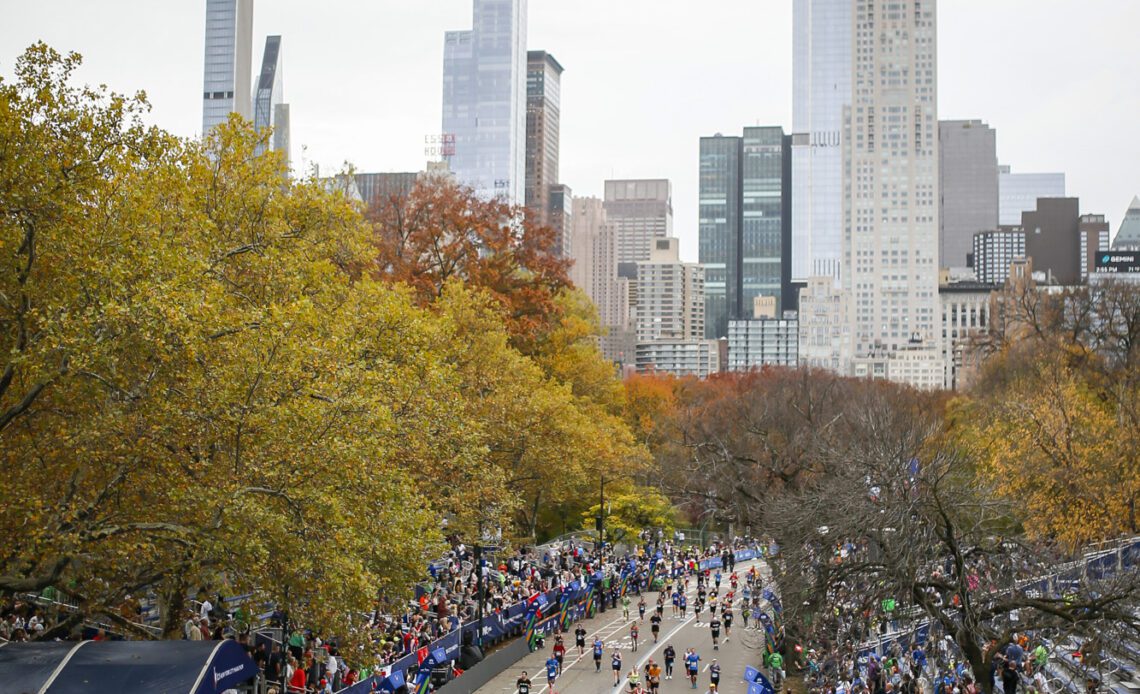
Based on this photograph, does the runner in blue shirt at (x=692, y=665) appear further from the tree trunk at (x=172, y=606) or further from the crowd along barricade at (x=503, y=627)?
the tree trunk at (x=172, y=606)

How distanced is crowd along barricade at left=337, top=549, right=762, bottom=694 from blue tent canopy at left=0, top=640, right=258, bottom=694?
770 centimetres

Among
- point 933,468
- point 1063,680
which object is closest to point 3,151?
point 933,468

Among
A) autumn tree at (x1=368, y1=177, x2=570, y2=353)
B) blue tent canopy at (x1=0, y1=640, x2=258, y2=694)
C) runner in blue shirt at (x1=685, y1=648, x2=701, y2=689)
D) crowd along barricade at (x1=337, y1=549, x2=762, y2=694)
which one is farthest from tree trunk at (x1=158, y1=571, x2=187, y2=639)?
autumn tree at (x1=368, y1=177, x2=570, y2=353)

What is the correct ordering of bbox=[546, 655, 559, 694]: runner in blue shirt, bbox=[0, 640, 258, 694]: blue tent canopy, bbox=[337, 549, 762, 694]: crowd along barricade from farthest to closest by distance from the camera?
1. bbox=[546, 655, 559, 694]: runner in blue shirt
2. bbox=[337, 549, 762, 694]: crowd along barricade
3. bbox=[0, 640, 258, 694]: blue tent canopy

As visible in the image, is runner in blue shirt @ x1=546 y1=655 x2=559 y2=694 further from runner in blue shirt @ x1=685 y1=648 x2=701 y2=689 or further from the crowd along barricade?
runner in blue shirt @ x1=685 y1=648 x2=701 y2=689

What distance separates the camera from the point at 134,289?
21.1 m

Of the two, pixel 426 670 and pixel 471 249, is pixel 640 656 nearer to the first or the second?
pixel 426 670

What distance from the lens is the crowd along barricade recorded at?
99.2ft

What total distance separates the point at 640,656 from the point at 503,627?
16.4 ft

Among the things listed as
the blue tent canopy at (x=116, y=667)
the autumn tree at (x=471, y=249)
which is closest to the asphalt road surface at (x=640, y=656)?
A: the blue tent canopy at (x=116, y=667)

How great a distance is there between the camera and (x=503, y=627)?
4147 centimetres

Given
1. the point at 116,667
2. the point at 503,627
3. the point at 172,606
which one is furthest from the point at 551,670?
the point at 116,667

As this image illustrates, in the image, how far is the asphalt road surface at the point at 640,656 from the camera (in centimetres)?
3825

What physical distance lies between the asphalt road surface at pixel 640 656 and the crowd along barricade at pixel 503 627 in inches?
29.7
